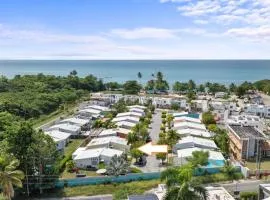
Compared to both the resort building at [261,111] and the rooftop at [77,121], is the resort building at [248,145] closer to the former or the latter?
the rooftop at [77,121]

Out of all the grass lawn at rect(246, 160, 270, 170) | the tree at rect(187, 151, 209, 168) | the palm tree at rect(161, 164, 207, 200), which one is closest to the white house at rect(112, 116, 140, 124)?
the grass lawn at rect(246, 160, 270, 170)

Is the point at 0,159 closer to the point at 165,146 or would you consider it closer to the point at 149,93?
the point at 165,146

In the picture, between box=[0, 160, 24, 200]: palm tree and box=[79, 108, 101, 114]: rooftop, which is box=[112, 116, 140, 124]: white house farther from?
box=[0, 160, 24, 200]: palm tree

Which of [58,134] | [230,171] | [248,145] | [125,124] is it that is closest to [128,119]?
[125,124]

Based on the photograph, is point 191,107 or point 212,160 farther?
point 191,107

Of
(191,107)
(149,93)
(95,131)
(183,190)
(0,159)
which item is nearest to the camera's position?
(183,190)

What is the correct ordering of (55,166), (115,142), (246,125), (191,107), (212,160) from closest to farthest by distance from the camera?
(55,166) < (212,160) < (115,142) < (246,125) < (191,107)

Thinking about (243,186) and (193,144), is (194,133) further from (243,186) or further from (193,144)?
(243,186)

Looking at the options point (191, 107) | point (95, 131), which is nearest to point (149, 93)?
point (191, 107)
